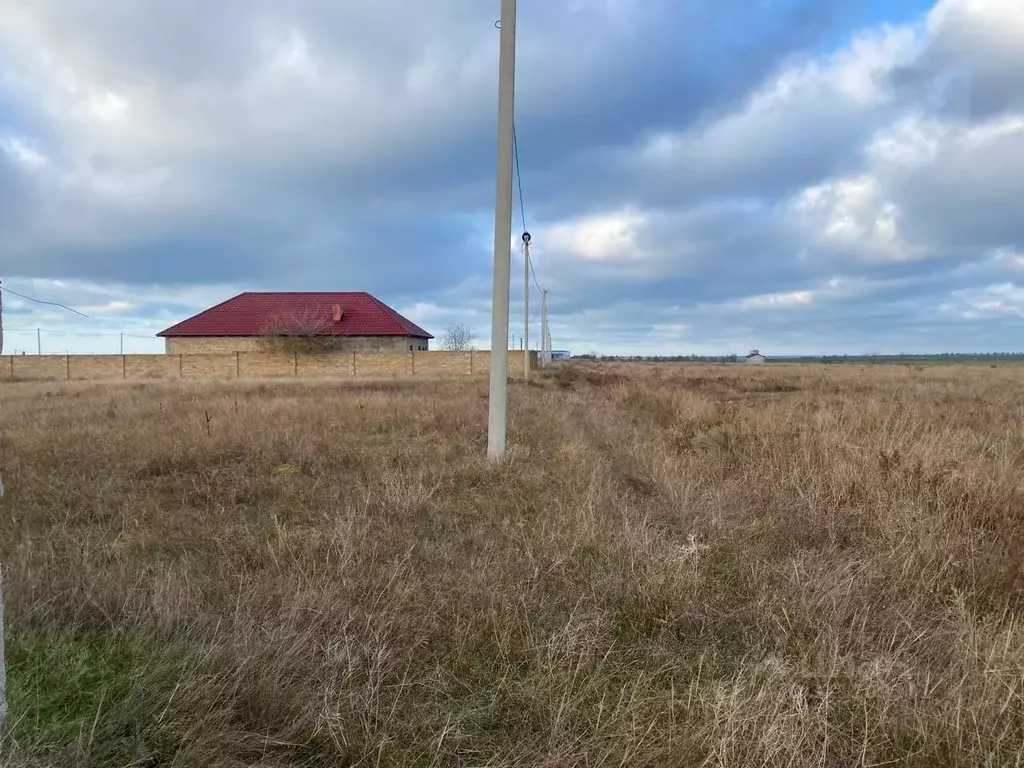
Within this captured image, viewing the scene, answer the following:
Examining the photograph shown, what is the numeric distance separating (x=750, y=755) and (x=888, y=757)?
562mm

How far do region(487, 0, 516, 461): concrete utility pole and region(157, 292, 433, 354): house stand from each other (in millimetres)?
39976

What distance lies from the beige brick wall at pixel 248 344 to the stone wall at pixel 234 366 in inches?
206

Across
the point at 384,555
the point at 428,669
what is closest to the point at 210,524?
the point at 384,555

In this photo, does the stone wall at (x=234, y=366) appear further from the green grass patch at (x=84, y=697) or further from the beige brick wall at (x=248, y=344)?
the green grass patch at (x=84, y=697)

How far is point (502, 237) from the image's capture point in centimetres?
863

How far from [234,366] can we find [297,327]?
23.7 ft

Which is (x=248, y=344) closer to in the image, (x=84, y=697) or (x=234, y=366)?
(x=234, y=366)

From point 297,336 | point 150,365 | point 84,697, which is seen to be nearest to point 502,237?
point 84,697

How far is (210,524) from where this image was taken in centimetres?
532

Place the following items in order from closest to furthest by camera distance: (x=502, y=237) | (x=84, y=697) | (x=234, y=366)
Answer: (x=84, y=697), (x=502, y=237), (x=234, y=366)

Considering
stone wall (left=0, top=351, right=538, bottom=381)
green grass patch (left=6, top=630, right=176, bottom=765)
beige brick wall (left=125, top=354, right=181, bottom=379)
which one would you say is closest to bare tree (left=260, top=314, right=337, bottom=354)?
stone wall (left=0, top=351, right=538, bottom=381)

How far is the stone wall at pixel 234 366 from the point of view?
39.0m

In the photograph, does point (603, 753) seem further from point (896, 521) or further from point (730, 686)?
point (896, 521)

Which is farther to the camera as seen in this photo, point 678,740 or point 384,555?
point 384,555
